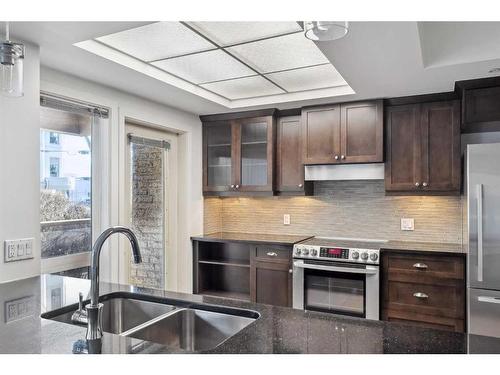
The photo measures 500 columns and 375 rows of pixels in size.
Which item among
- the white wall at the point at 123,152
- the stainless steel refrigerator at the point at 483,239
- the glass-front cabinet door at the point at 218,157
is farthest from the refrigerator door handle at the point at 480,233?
the white wall at the point at 123,152

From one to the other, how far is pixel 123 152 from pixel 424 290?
2795 mm

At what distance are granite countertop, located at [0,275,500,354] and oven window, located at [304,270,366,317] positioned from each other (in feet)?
6.39

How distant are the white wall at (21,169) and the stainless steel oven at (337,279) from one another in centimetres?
220

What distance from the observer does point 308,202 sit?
425cm

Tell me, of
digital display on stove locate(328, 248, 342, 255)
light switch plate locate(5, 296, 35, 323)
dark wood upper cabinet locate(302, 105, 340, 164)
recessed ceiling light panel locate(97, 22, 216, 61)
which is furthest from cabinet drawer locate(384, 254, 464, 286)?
light switch plate locate(5, 296, 35, 323)

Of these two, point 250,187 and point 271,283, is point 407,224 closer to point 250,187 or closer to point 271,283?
point 271,283

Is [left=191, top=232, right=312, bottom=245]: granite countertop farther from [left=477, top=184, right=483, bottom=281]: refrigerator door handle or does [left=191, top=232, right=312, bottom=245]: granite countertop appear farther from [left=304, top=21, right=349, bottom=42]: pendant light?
[left=304, top=21, right=349, bottom=42]: pendant light

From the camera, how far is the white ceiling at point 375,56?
198cm

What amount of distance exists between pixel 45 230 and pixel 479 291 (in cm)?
318

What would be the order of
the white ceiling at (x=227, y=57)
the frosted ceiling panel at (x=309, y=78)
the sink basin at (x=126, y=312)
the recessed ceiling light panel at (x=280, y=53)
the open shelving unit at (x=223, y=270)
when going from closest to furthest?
the sink basin at (x=126, y=312) < the white ceiling at (x=227, y=57) < the recessed ceiling light panel at (x=280, y=53) < the frosted ceiling panel at (x=309, y=78) < the open shelving unit at (x=223, y=270)

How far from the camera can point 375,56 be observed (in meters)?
2.31

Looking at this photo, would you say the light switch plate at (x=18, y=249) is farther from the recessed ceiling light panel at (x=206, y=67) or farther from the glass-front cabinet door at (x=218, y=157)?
the glass-front cabinet door at (x=218, y=157)

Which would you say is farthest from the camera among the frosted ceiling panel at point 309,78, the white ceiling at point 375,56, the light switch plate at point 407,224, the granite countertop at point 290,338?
the light switch plate at point 407,224
